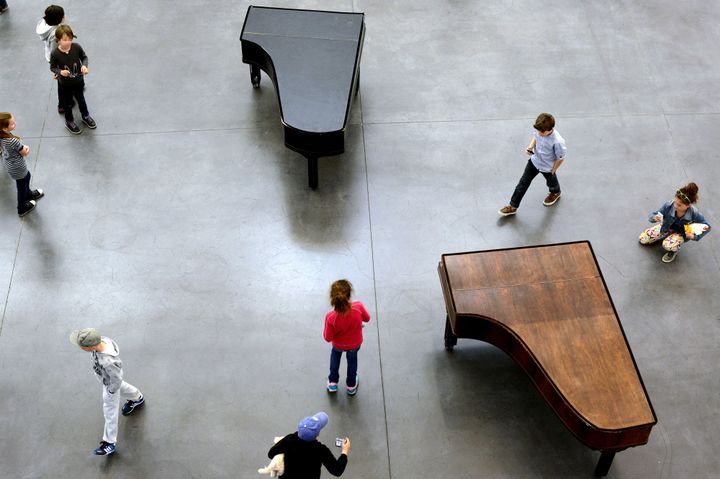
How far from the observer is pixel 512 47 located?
8.73 metres

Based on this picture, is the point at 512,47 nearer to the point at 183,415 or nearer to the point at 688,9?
the point at 688,9

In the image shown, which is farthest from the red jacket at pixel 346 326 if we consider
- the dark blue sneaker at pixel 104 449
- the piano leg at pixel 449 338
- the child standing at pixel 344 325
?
the dark blue sneaker at pixel 104 449

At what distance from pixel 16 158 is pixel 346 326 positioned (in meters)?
3.61

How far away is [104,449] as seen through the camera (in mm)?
5418

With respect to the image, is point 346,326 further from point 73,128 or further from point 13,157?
point 73,128

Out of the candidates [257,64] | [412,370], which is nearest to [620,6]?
[257,64]

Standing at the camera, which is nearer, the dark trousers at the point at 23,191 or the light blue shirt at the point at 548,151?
the light blue shirt at the point at 548,151

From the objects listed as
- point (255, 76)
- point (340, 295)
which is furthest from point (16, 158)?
point (340, 295)

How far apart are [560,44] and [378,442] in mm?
5622

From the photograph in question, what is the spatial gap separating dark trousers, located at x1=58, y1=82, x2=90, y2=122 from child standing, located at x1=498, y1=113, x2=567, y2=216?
451cm

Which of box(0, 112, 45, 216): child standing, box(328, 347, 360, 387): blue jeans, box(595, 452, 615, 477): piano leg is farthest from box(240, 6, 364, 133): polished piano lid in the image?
box(595, 452, 615, 477): piano leg

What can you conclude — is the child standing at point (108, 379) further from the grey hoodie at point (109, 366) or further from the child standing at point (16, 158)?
the child standing at point (16, 158)

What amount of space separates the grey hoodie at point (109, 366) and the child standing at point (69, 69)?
335cm

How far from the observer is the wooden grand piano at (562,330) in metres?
4.94
